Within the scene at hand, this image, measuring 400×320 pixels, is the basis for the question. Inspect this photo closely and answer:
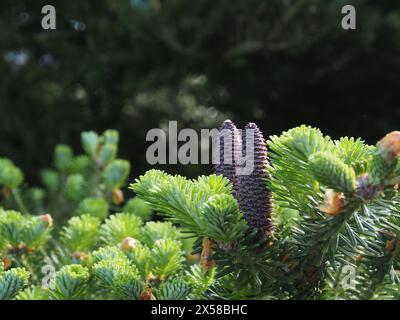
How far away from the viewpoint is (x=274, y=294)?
2.37 ft

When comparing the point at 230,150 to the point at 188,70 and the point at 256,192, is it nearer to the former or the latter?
the point at 256,192

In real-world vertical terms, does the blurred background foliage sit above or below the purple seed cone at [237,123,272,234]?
above

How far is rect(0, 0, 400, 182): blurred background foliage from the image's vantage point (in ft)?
7.96

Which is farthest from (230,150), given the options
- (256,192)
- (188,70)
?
(188,70)

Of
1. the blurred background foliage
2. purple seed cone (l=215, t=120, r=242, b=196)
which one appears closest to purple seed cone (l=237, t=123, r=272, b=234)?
purple seed cone (l=215, t=120, r=242, b=196)

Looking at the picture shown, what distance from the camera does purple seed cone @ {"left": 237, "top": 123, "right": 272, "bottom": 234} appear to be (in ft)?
2.31

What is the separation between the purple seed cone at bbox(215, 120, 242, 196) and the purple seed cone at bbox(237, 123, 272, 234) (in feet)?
0.04

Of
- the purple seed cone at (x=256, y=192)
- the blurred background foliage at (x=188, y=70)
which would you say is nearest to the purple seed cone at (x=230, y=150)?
the purple seed cone at (x=256, y=192)

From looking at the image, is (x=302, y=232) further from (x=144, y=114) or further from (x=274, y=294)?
(x=144, y=114)

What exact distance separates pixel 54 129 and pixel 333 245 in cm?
228

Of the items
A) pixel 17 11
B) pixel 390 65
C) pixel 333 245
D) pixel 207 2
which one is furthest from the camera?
pixel 17 11

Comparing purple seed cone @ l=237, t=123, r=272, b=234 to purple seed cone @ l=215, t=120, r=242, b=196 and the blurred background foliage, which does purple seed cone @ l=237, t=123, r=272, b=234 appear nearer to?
purple seed cone @ l=215, t=120, r=242, b=196

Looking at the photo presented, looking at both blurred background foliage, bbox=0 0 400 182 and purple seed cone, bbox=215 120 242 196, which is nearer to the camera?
purple seed cone, bbox=215 120 242 196
